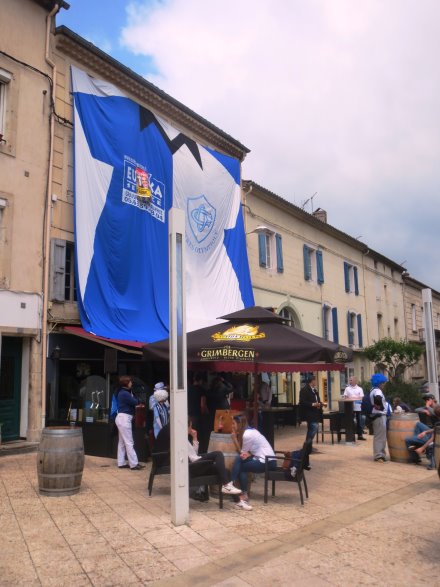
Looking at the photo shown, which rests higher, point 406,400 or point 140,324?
point 140,324

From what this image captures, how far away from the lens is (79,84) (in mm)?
12648

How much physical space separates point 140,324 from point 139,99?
6.51 m

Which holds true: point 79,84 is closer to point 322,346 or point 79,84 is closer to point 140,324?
point 140,324

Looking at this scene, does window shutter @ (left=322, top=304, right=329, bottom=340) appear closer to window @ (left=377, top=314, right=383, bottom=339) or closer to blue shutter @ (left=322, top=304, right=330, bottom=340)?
blue shutter @ (left=322, top=304, right=330, bottom=340)

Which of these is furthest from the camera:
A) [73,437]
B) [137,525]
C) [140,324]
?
[140,324]

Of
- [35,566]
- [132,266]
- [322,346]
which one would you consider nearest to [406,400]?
[132,266]

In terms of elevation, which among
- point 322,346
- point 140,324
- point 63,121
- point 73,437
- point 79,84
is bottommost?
point 73,437

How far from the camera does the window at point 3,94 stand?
11023 millimetres

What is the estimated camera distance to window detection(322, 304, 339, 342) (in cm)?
2418

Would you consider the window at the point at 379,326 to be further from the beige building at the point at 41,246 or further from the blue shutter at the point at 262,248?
the beige building at the point at 41,246

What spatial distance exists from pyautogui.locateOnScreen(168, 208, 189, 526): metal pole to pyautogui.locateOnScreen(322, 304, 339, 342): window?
18821 millimetres

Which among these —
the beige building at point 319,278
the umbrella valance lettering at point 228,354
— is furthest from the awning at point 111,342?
the beige building at point 319,278

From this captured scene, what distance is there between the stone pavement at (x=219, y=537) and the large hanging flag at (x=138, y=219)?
5.37 metres

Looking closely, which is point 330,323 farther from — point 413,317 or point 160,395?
point 160,395
